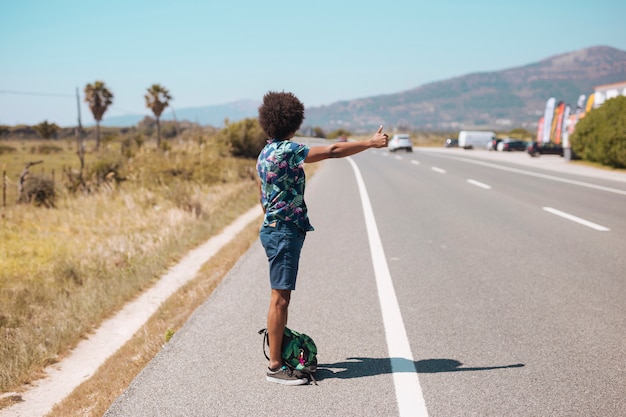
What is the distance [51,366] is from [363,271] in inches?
143

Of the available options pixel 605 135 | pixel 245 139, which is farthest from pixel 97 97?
pixel 605 135

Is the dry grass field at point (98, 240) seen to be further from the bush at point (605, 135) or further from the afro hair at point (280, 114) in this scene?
the bush at point (605, 135)

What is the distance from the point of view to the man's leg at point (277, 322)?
4.20 meters

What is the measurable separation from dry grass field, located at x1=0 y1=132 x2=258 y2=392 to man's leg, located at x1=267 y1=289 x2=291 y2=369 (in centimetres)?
293

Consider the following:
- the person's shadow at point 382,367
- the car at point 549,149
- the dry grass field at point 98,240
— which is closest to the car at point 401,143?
the car at point 549,149

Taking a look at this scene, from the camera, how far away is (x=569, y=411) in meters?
3.70

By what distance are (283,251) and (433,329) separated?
189 cm

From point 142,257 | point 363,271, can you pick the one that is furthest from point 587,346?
point 142,257

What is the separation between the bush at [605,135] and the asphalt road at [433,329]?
51.7ft

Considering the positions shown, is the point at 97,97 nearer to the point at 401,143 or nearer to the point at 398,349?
the point at 401,143

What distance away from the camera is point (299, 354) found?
4.29m

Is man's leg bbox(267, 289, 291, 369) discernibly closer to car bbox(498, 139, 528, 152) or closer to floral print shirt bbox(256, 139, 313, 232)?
floral print shirt bbox(256, 139, 313, 232)

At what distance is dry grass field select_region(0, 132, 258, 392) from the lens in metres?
7.43

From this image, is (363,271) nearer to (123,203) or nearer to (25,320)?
(25,320)
